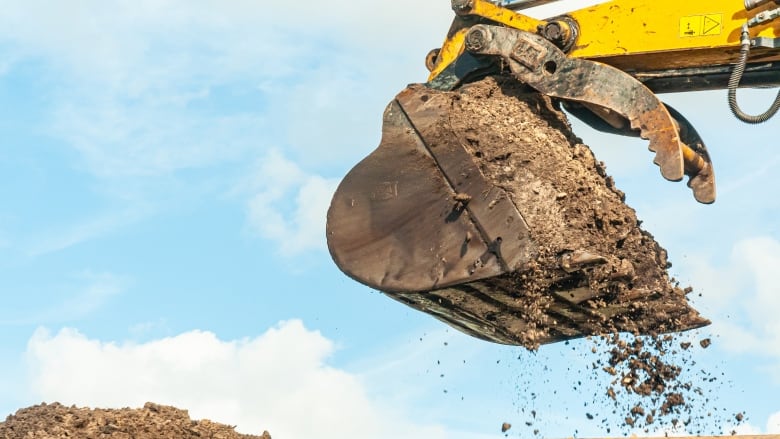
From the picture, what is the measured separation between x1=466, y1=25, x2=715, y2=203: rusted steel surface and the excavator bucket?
0.18m

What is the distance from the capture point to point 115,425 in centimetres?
713

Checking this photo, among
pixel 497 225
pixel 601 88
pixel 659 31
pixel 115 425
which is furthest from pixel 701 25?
pixel 115 425

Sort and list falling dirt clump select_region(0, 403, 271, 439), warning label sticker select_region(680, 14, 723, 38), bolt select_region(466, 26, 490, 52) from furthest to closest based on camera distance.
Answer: bolt select_region(466, 26, 490, 52)
falling dirt clump select_region(0, 403, 271, 439)
warning label sticker select_region(680, 14, 723, 38)

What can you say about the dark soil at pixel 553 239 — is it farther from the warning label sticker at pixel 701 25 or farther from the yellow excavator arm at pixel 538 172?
the warning label sticker at pixel 701 25

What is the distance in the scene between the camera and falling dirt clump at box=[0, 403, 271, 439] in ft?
23.4

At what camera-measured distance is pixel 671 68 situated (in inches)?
285

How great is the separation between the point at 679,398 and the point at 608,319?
1.89ft

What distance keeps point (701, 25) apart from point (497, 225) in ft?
5.22

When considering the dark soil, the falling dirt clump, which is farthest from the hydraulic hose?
the falling dirt clump

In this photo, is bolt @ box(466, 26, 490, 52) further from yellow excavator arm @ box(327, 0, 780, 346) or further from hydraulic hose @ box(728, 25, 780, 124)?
hydraulic hose @ box(728, 25, 780, 124)

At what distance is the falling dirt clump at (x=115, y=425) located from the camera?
713 cm

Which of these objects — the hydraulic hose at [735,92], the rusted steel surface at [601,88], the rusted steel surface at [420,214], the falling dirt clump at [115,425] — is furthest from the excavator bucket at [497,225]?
the falling dirt clump at [115,425]

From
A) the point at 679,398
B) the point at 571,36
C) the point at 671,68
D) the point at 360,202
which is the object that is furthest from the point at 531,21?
the point at 679,398

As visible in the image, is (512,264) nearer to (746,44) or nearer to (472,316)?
(472,316)
